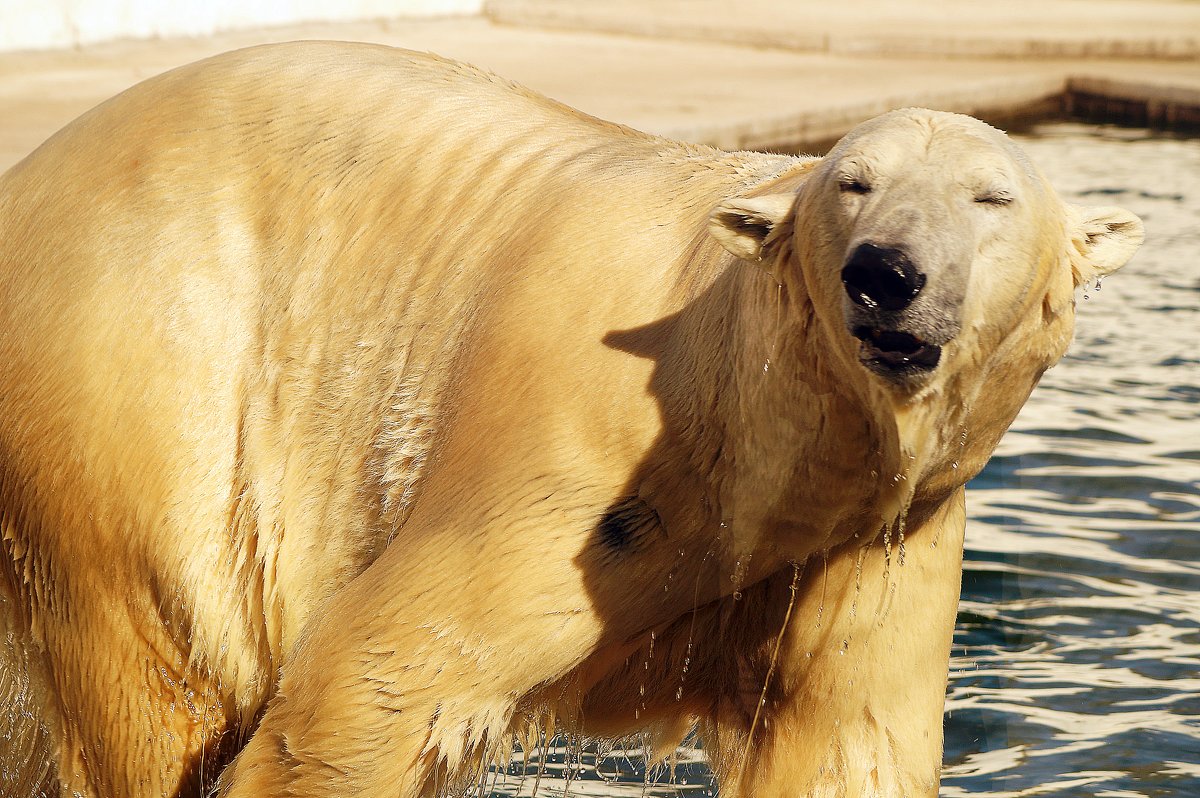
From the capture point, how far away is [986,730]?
418 centimetres

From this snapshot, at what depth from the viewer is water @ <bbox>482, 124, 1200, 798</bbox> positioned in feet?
13.1

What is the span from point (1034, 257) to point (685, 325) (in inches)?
22.4

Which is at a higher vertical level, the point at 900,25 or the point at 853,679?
the point at 853,679

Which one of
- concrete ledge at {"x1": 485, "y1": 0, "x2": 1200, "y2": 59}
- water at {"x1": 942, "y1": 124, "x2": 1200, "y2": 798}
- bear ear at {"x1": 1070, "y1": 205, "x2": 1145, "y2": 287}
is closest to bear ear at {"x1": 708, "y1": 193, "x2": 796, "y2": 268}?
bear ear at {"x1": 1070, "y1": 205, "x2": 1145, "y2": 287}

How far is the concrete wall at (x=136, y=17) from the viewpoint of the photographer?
35.9 ft

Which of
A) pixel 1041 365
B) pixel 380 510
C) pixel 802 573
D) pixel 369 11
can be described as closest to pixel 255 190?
pixel 380 510

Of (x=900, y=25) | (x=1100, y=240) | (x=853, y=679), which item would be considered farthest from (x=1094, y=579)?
(x=900, y=25)

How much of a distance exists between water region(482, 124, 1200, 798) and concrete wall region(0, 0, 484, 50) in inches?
273

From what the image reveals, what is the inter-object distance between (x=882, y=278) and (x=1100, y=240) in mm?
480

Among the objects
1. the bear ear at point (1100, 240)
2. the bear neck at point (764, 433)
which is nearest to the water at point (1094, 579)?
the bear neck at point (764, 433)

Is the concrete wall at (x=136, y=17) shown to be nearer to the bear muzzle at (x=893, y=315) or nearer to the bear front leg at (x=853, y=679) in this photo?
the bear front leg at (x=853, y=679)

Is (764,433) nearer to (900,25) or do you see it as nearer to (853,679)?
(853,679)

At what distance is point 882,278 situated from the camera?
187cm

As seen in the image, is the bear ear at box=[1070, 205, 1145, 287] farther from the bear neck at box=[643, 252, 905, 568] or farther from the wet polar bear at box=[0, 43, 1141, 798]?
the bear neck at box=[643, 252, 905, 568]
